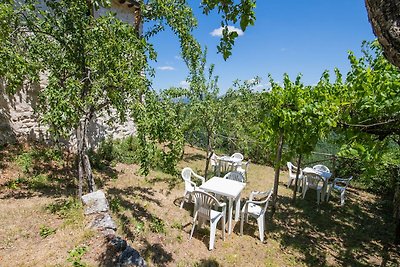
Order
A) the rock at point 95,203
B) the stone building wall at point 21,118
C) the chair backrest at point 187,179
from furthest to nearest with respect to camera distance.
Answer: the stone building wall at point 21,118 → the chair backrest at point 187,179 → the rock at point 95,203

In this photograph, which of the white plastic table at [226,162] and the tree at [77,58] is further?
the white plastic table at [226,162]

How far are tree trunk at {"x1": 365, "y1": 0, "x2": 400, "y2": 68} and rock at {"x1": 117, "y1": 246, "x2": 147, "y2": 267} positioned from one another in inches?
151

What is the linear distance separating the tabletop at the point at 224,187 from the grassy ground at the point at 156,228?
0.91m

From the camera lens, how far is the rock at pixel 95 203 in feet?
15.5

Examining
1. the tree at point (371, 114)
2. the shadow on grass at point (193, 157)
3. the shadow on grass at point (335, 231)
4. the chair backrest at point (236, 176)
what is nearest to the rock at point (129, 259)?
the shadow on grass at point (335, 231)

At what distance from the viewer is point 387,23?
37.1 inches

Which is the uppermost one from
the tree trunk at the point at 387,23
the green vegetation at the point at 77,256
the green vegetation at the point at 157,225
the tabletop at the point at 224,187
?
the tree trunk at the point at 387,23

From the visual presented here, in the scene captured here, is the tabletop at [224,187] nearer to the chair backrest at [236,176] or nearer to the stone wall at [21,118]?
the chair backrest at [236,176]

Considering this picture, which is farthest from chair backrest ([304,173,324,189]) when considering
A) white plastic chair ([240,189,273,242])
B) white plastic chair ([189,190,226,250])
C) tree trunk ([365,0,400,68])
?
tree trunk ([365,0,400,68])

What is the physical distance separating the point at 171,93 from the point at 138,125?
419cm

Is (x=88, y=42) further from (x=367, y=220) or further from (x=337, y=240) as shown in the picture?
(x=367, y=220)

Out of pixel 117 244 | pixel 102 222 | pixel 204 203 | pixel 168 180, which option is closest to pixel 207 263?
pixel 204 203

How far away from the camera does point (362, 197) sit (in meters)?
8.95

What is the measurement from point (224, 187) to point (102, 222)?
9.06ft
